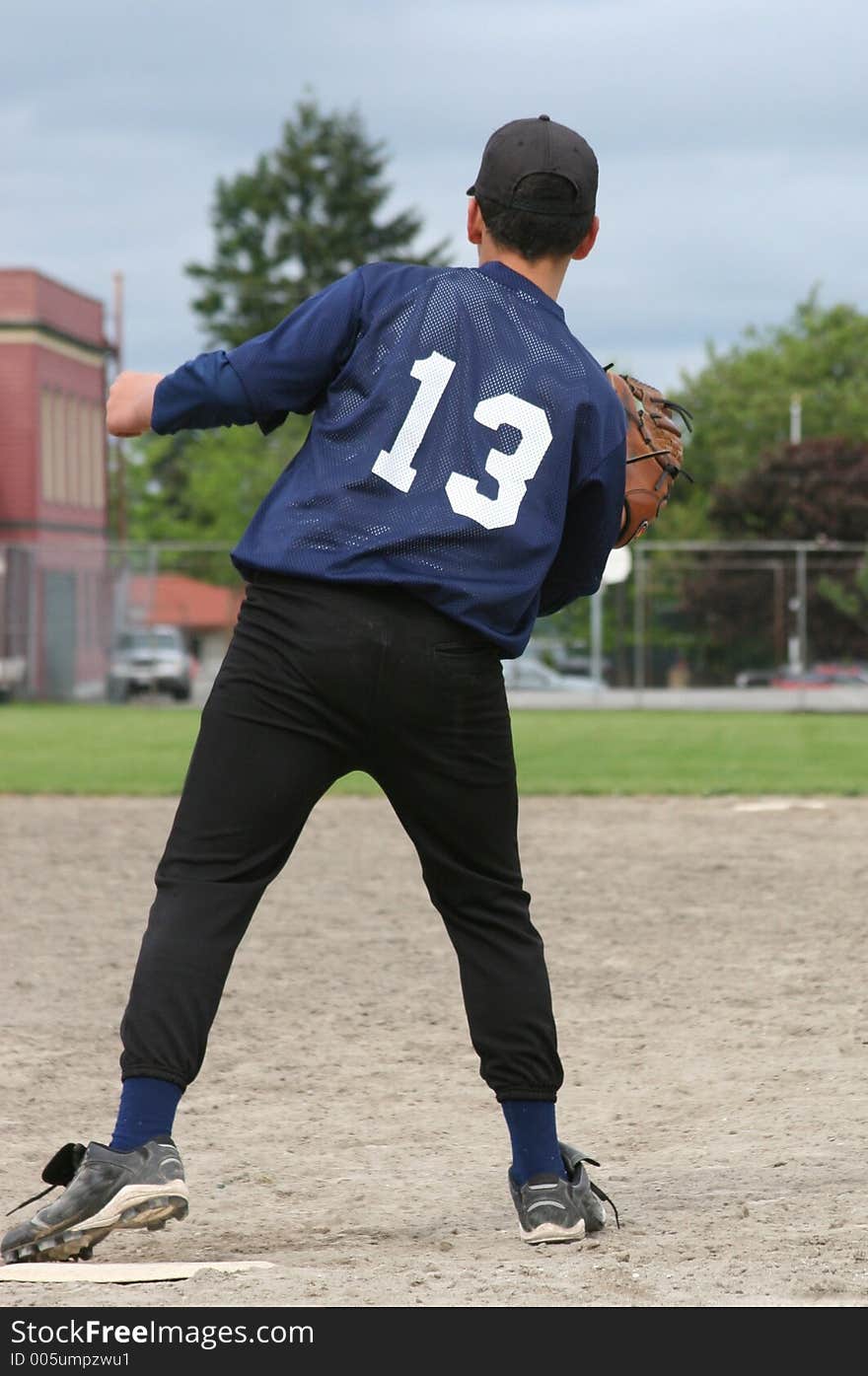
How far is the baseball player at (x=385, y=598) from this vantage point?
3373 mm

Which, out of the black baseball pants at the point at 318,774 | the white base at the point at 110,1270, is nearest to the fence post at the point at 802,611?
the black baseball pants at the point at 318,774

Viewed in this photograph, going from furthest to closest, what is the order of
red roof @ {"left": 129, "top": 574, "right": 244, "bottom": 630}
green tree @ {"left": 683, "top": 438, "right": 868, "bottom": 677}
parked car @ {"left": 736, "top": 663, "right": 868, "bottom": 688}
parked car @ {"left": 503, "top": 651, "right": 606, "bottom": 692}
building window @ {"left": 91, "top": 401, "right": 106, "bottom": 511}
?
1. building window @ {"left": 91, "top": 401, "right": 106, "bottom": 511}
2. red roof @ {"left": 129, "top": 574, "right": 244, "bottom": 630}
3. parked car @ {"left": 503, "top": 651, "right": 606, "bottom": 692}
4. green tree @ {"left": 683, "top": 438, "right": 868, "bottom": 677}
5. parked car @ {"left": 736, "top": 663, "right": 868, "bottom": 688}

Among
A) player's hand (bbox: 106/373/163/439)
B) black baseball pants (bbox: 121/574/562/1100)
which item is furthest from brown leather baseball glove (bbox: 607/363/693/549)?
player's hand (bbox: 106/373/163/439)

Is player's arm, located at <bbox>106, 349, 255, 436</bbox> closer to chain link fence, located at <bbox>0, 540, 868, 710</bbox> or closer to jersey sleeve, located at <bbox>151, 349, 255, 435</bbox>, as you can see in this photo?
jersey sleeve, located at <bbox>151, 349, 255, 435</bbox>

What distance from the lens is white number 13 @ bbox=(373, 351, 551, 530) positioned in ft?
11.1

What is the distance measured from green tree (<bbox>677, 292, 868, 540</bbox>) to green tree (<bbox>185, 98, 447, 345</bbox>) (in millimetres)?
9790

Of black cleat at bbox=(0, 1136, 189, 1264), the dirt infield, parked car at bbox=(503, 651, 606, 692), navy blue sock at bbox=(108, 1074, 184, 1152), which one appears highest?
parked car at bbox=(503, 651, 606, 692)

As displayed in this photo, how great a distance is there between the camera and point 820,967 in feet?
21.3

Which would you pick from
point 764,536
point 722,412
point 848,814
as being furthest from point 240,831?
point 722,412

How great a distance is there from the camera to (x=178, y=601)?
101 ft

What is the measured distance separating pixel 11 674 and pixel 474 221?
27.9 metres

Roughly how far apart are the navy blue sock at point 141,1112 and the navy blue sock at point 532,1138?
24.4 inches

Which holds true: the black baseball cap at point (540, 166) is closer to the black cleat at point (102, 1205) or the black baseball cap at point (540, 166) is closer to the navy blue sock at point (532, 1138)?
the navy blue sock at point (532, 1138)

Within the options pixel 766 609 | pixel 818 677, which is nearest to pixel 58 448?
pixel 766 609
